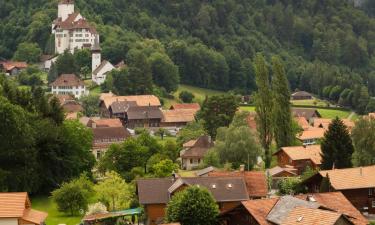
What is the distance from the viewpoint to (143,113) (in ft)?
307

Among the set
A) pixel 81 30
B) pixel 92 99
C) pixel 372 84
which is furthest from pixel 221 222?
pixel 372 84

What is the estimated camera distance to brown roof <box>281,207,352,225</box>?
33562 millimetres

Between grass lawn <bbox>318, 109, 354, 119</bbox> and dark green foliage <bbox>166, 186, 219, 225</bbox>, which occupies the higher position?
Answer: grass lawn <bbox>318, 109, 354, 119</bbox>

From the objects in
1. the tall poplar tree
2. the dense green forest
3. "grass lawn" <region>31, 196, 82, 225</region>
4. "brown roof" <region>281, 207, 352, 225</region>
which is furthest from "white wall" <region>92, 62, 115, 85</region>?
"brown roof" <region>281, 207, 352, 225</region>

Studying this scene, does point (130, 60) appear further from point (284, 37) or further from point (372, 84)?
point (284, 37)

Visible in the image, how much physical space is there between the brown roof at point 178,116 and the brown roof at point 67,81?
1491 centimetres

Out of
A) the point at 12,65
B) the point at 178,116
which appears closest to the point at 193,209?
the point at 178,116

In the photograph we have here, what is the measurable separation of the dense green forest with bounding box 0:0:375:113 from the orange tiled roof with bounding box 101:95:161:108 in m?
11.6

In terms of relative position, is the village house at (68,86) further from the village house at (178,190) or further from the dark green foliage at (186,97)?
the village house at (178,190)

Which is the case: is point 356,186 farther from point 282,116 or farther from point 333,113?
point 333,113

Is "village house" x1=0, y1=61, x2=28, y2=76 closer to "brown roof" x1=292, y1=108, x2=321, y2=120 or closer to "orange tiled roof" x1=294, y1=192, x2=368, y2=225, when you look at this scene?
"brown roof" x1=292, y1=108, x2=321, y2=120

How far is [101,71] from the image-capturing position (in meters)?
108

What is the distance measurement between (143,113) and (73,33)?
3129 centimetres

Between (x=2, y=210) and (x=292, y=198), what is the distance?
13.6 meters
